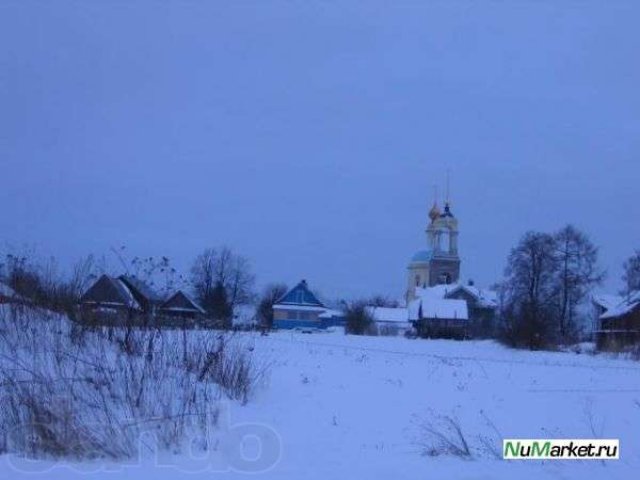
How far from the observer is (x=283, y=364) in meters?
16.9

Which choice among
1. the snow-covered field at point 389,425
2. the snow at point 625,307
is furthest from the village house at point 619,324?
the snow-covered field at point 389,425

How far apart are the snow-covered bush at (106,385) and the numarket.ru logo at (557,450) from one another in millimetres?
3209

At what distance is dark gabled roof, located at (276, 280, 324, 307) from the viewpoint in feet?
291

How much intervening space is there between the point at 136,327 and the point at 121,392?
2848 millimetres

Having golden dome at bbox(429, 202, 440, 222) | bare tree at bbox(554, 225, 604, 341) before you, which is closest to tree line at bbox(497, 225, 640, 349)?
bare tree at bbox(554, 225, 604, 341)

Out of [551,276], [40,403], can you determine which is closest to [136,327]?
[40,403]

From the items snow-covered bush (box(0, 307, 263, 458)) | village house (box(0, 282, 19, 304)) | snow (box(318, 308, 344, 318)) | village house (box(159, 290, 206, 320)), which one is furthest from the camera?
snow (box(318, 308, 344, 318))

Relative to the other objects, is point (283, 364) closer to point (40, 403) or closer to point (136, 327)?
point (136, 327)

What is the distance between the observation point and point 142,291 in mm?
13586

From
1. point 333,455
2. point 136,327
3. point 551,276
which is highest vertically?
point 551,276

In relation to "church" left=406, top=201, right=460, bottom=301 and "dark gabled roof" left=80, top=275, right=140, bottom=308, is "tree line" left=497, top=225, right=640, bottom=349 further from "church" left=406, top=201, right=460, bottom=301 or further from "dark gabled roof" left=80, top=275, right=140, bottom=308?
"dark gabled roof" left=80, top=275, right=140, bottom=308

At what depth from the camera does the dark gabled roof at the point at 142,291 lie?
1348cm

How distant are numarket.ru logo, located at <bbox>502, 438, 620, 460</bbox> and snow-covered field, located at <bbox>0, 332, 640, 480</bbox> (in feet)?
0.63

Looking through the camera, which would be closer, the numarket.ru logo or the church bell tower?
the numarket.ru logo
